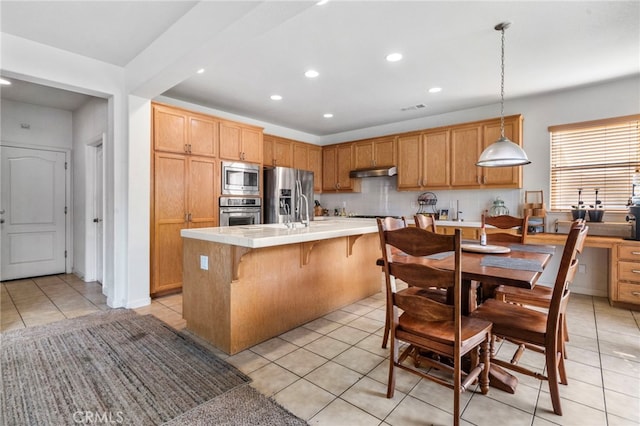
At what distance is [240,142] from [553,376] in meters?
4.30

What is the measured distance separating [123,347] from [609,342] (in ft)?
13.2

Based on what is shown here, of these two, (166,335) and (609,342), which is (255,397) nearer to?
(166,335)

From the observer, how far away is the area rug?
1.68 m

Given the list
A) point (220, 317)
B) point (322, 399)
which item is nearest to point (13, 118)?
point (220, 317)

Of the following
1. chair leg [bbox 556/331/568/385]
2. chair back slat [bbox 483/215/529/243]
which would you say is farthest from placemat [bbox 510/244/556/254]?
chair leg [bbox 556/331/568/385]

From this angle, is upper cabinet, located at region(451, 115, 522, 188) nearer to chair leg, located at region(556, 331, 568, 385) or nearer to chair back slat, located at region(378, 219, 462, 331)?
chair leg, located at region(556, 331, 568, 385)

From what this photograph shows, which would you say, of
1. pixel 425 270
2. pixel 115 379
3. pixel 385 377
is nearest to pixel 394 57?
pixel 425 270

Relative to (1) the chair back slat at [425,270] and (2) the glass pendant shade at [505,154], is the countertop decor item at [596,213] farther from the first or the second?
(1) the chair back slat at [425,270]

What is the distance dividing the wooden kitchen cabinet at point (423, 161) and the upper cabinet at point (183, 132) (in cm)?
306

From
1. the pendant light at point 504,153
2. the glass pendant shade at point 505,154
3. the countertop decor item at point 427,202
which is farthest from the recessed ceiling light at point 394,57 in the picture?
the countertop decor item at point 427,202

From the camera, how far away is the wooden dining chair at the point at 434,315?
1460 millimetres

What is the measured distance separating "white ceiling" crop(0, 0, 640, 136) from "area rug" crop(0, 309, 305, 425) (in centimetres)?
236

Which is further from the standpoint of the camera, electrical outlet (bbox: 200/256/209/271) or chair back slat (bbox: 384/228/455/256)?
electrical outlet (bbox: 200/256/209/271)

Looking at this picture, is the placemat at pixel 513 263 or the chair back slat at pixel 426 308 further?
the placemat at pixel 513 263
